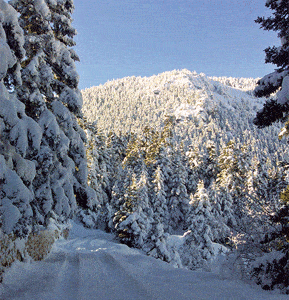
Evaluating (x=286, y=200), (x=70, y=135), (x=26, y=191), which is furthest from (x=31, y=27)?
(x=286, y=200)

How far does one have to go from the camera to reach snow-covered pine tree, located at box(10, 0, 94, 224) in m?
7.83

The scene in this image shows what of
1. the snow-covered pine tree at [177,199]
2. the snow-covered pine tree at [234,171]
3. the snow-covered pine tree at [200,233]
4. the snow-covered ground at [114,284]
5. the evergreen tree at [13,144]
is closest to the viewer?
the snow-covered ground at [114,284]

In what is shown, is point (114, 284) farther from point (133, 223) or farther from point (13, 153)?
point (133, 223)

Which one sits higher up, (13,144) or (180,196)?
(13,144)

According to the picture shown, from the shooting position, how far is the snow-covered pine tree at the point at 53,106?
7.83 meters

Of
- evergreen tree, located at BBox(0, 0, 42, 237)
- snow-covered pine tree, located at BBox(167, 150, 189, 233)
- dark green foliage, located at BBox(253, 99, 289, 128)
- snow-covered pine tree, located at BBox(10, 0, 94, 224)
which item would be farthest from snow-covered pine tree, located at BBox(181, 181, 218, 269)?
evergreen tree, located at BBox(0, 0, 42, 237)

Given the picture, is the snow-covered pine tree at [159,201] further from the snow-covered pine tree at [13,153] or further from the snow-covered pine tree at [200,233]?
the snow-covered pine tree at [13,153]

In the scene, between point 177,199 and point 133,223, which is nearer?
point 133,223

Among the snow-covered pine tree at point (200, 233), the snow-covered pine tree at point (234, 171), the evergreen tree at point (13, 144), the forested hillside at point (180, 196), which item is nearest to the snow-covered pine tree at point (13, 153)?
the evergreen tree at point (13, 144)

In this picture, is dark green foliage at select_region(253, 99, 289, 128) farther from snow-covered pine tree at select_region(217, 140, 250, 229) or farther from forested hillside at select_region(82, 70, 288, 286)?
snow-covered pine tree at select_region(217, 140, 250, 229)

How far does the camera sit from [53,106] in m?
9.04

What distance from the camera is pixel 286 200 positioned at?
5746mm

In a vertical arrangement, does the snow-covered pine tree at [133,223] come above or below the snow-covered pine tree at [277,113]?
below

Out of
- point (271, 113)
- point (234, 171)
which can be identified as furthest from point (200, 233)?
point (271, 113)
